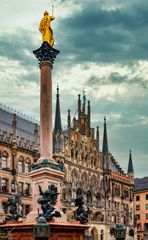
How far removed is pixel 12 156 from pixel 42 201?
35186 millimetres

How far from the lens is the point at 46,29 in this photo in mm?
45375

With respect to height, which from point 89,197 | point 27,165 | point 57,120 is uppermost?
point 57,120

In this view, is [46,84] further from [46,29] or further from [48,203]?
[48,203]

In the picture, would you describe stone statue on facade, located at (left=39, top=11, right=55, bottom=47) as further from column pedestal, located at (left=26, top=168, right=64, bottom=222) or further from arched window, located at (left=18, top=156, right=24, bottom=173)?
arched window, located at (left=18, top=156, right=24, bottom=173)

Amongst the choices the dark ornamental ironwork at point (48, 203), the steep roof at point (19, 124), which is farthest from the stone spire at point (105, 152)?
the dark ornamental ironwork at point (48, 203)

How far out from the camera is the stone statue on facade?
45344 millimetres

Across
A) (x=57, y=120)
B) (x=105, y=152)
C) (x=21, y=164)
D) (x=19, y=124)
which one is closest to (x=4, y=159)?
(x=21, y=164)

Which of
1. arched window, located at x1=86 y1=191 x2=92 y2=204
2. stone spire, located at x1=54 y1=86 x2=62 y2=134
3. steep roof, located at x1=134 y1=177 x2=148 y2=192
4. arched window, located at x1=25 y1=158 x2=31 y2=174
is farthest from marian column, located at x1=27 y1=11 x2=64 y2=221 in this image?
steep roof, located at x1=134 y1=177 x2=148 y2=192

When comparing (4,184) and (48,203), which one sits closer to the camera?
(48,203)

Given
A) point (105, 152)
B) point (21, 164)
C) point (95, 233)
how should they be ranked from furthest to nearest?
point (105, 152) < point (95, 233) < point (21, 164)

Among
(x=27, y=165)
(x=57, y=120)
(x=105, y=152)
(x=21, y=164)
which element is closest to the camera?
(x=21, y=164)

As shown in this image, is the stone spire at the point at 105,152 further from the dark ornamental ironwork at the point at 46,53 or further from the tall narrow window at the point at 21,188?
the dark ornamental ironwork at the point at 46,53

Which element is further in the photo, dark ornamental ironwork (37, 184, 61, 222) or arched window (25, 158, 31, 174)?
arched window (25, 158, 31, 174)

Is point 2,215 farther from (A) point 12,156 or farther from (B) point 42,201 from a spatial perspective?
(B) point 42,201
